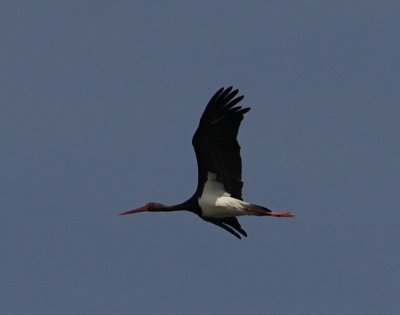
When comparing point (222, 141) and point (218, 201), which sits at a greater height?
point (222, 141)

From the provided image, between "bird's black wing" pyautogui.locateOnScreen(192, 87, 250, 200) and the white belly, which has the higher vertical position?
"bird's black wing" pyautogui.locateOnScreen(192, 87, 250, 200)

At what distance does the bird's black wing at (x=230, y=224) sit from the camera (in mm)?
52156

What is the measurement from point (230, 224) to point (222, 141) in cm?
307

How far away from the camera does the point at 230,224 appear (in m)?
52.3

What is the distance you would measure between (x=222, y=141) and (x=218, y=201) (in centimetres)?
183

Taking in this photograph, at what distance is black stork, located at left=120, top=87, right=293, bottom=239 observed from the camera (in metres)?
49.9

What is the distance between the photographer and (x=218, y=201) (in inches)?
2013

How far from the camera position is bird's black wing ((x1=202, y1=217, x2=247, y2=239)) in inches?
2053

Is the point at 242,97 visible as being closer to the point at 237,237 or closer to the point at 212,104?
the point at 212,104

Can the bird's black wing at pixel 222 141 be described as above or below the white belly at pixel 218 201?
above

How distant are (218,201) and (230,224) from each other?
1400 millimetres

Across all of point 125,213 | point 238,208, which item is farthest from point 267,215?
point 125,213

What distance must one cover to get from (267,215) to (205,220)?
1748mm

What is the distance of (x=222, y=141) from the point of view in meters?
50.2
